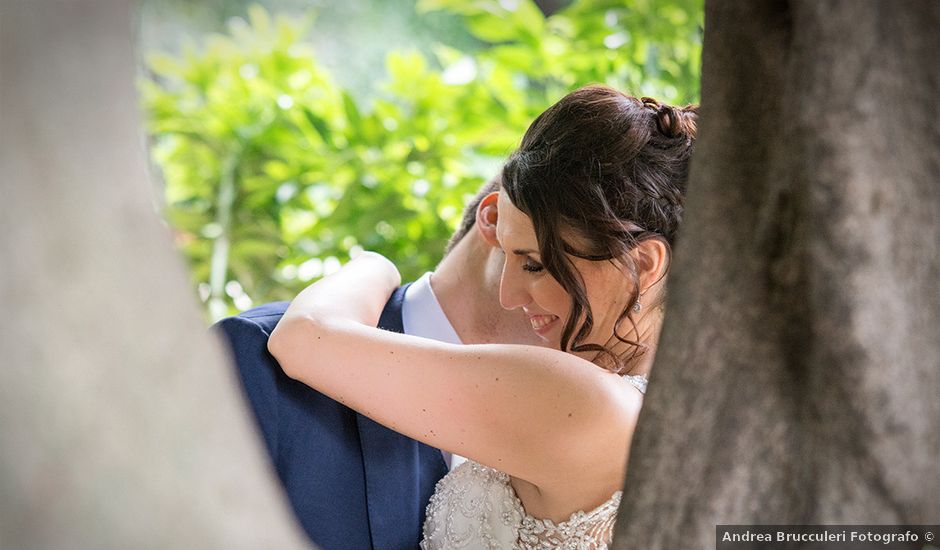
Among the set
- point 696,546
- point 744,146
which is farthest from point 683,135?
point 696,546

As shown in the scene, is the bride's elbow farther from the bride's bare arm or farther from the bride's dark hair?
the bride's dark hair

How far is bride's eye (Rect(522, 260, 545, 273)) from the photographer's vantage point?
1.59 metres

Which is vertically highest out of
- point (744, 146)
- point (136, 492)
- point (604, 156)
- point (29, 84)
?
point (604, 156)

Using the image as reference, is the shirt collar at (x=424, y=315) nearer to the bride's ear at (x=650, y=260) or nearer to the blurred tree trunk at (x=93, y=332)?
the bride's ear at (x=650, y=260)

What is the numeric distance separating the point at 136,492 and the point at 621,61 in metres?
2.41

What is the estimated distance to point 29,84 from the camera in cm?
47

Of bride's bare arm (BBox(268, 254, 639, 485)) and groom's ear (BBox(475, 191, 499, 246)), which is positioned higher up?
groom's ear (BBox(475, 191, 499, 246))

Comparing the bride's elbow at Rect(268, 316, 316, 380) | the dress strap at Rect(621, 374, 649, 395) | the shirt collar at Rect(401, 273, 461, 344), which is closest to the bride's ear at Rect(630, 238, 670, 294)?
the dress strap at Rect(621, 374, 649, 395)

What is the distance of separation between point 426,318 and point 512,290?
25 centimetres

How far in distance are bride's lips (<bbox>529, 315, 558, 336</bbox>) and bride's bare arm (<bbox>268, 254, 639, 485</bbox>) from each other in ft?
0.99

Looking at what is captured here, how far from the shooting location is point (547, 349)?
1.34m

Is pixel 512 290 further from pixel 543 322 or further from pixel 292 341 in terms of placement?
pixel 292 341

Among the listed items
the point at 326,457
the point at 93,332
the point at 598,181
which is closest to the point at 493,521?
the point at 326,457

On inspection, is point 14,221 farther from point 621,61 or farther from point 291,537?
point 621,61
